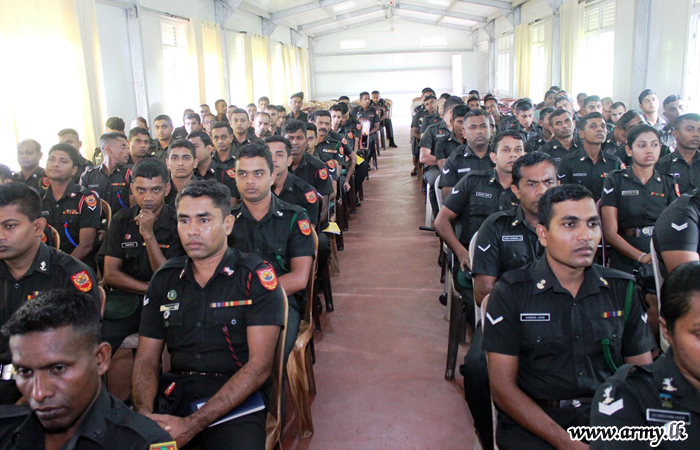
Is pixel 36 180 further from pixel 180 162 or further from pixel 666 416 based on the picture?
pixel 666 416

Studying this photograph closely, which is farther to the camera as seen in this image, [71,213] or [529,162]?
[71,213]

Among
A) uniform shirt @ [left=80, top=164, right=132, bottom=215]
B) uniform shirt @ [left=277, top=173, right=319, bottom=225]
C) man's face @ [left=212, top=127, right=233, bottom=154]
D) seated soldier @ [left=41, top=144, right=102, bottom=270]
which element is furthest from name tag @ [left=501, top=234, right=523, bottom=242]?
man's face @ [left=212, top=127, right=233, bottom=154]

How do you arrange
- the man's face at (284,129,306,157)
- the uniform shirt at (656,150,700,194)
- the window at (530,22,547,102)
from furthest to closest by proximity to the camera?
the window at (530,22,547,102)
the man's face at (284,129,306,157)
the uniform shirt at (656,150,700,194)

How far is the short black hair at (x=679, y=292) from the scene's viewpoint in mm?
1126

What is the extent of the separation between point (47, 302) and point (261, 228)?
4.63 ft

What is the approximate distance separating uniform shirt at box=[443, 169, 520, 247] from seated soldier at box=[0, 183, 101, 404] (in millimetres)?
1901

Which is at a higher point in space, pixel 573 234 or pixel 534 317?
pixel 573 234

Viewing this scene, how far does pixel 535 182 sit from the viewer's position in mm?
2283

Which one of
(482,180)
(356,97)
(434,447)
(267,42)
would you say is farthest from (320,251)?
(356,97)

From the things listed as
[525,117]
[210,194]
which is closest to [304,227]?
[210,194]

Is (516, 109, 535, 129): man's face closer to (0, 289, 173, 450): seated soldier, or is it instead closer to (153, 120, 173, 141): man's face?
(153, 120, 173, 141): man's face

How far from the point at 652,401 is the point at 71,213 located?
293cm

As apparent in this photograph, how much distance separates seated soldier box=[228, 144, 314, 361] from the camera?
2.50 meters

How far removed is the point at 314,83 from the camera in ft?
68.8
